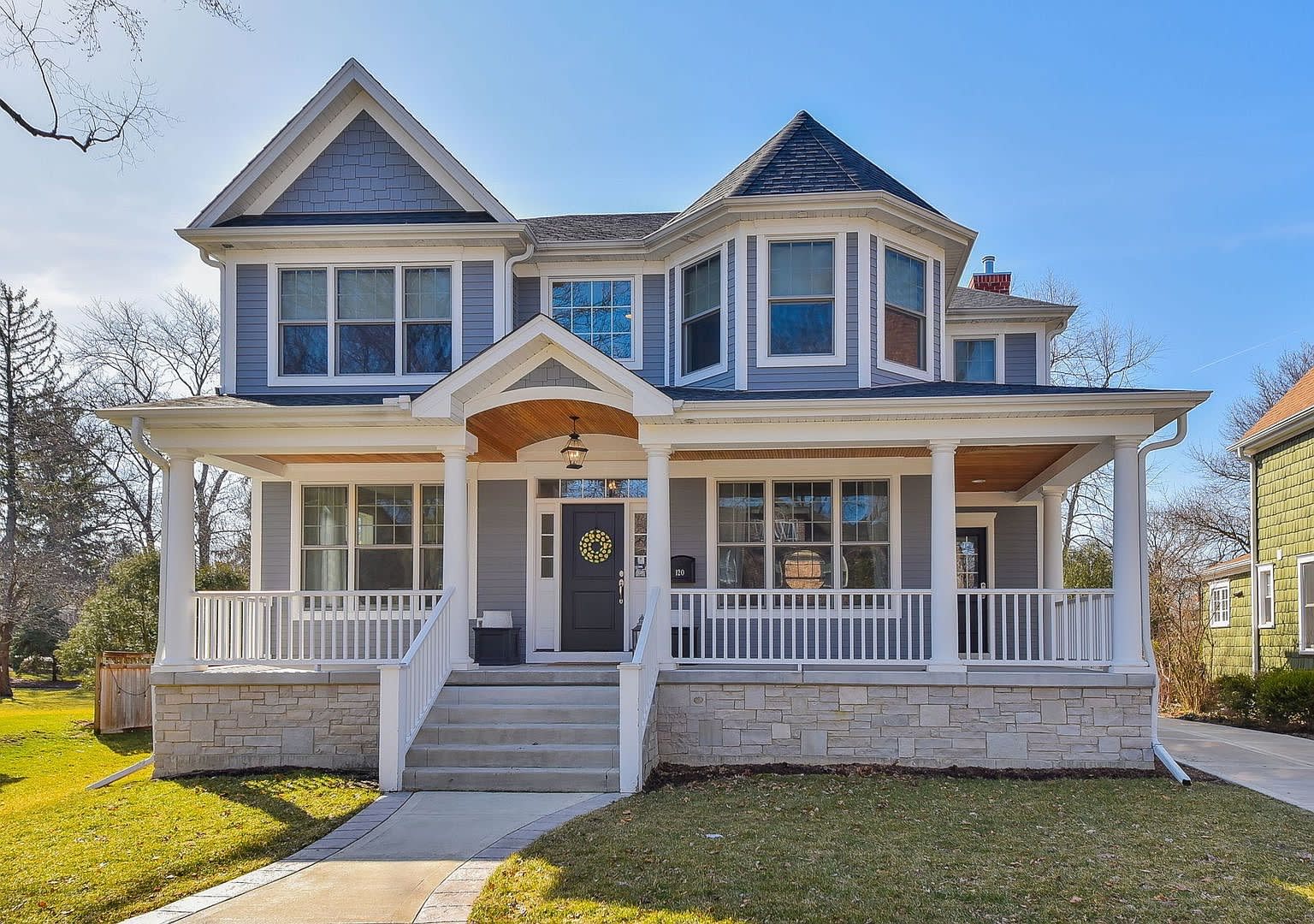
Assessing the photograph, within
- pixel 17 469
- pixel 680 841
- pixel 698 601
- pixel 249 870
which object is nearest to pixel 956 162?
pixel 698 601

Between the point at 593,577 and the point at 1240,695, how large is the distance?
10073mm

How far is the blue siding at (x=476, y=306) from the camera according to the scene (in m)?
12.3

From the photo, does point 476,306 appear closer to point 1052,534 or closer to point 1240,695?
point 1052,534

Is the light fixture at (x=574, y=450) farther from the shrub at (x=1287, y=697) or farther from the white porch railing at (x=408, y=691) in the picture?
the shrub at (x=1287, y=697)

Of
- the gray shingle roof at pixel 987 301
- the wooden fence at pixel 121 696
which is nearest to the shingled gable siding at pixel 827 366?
the gray shingle roof at pixel 987 301

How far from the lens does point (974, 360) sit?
1538 centimetres

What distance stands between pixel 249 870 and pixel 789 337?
7747 millimetres

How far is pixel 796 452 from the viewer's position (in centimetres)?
1205

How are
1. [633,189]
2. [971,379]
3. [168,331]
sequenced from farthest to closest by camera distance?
1. [168,331]
2. [633,189]
3. [971,379]

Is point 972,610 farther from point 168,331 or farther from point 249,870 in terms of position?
point 168,331

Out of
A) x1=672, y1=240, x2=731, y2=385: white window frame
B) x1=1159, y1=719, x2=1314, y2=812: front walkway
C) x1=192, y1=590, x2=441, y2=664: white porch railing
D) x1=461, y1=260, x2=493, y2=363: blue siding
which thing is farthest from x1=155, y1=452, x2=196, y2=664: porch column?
x1=1159, y1=719, x2=1314, y2=812: front walkway

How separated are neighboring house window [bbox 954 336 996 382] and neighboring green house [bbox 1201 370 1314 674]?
4.61 metres

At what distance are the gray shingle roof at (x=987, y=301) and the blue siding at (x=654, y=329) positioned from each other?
14.4 ft

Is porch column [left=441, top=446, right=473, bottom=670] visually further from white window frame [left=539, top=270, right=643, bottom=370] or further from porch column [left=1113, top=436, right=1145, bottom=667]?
porch column [left=1113, top=436, right=1145, bottom=667]
